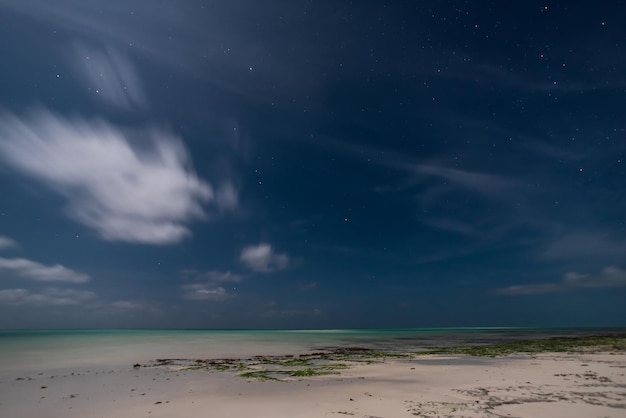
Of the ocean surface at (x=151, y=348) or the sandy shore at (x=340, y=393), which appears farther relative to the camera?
the ocean surface at (x=151, y=348)

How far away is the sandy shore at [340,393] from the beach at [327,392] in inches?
1.6

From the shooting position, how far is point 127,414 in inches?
527

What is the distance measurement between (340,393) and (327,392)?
711mm

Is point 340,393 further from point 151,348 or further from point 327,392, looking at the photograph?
point 151,348

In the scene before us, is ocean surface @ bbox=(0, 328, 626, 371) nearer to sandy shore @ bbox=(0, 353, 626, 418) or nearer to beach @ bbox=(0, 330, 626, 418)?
beach @ bbox=(0, 330, 626, 418)

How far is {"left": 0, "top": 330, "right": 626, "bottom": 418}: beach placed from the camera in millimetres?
12758

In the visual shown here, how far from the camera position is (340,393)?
15.9 metres

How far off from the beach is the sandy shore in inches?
1.6

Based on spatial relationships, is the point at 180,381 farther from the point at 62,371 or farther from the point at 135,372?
the point at 62,371

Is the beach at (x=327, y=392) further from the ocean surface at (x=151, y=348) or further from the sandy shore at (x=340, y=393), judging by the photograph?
the ocean surface at (x=151, y=348)

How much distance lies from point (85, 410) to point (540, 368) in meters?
25.9

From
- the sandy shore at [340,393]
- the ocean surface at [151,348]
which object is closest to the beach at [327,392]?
the sandy shore at [340,393]

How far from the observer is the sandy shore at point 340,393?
12.7m

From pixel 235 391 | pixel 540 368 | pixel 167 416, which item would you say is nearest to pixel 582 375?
pixel 540 368
